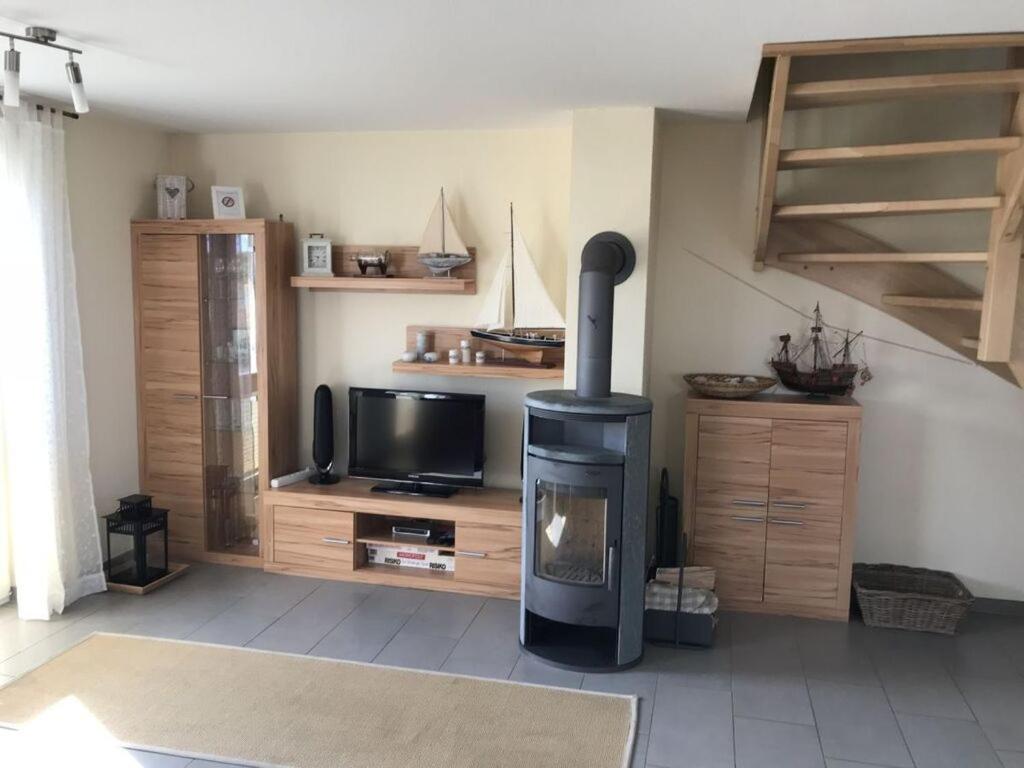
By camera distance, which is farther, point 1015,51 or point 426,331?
point 426,331

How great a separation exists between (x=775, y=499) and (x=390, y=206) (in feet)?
8.11

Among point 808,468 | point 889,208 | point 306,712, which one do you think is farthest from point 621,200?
point 306,712

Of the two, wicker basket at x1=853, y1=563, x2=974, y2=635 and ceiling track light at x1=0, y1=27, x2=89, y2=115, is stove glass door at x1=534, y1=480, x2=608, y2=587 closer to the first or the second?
wicker basket at x1=853, y1=563, x2=974, y2=635

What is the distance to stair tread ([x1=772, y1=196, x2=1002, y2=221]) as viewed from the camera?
2869 millimetres

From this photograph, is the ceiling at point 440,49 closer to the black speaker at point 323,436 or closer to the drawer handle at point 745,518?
the black speaker at point 323,436

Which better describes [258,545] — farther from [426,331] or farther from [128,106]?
[128,106]

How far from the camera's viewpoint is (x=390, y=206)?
4.33m

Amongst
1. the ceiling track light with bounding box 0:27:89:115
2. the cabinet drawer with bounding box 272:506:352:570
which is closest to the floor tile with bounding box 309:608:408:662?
the cabinet drawer with bounding box 272:506:352:570

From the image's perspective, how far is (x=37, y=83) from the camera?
3.40 meters

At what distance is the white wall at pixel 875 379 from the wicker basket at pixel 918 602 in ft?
0.38

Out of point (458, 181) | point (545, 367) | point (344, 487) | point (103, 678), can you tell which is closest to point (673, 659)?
point (545, 367)

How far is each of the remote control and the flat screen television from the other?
299 millimetres

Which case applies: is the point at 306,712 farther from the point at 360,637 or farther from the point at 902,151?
the point at 902,151

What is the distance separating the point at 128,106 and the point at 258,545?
7.63 ft
